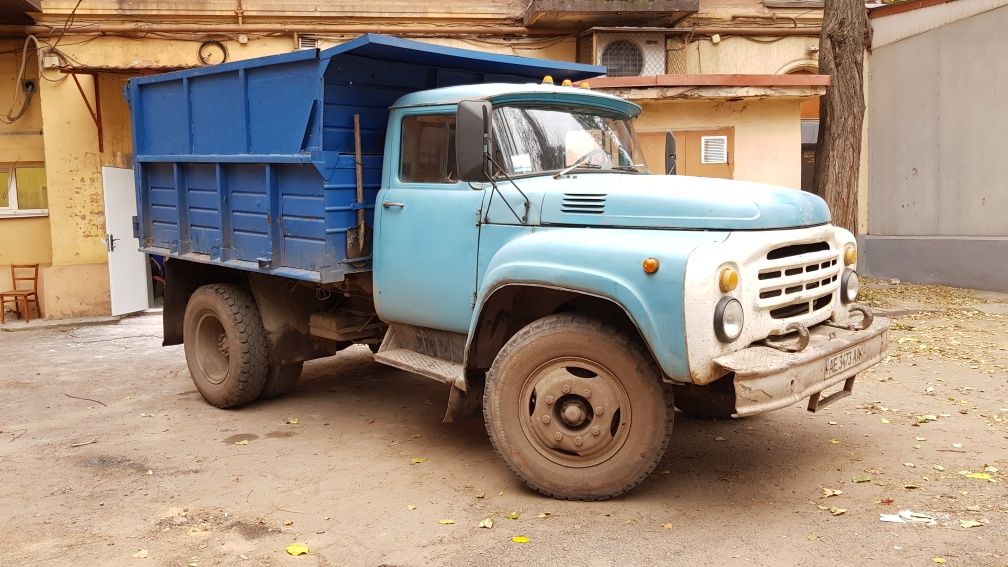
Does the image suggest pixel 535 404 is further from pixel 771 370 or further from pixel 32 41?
pixel 32 41

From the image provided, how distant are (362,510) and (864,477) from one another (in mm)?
2757

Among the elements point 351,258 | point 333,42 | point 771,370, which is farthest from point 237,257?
point 333,42

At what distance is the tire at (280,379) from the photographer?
22.3 ft

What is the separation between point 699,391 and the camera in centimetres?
455

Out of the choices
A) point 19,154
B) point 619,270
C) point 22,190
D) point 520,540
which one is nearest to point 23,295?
point 22,190

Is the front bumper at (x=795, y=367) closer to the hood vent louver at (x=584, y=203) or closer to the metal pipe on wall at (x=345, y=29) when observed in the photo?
the hood vent louver at (x=584, y=203)

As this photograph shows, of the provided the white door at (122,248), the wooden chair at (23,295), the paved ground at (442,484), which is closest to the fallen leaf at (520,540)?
the paved ground at (442,484)

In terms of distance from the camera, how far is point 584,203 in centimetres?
461

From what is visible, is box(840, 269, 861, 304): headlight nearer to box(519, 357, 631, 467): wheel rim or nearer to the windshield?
the windshield

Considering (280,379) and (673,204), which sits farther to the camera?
(280,379)

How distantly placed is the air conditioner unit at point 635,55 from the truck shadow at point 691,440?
24.7 feet

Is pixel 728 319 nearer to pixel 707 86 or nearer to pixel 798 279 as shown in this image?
pixel 798 279

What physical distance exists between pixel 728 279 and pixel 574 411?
1059mm

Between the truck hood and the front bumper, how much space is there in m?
0.63
